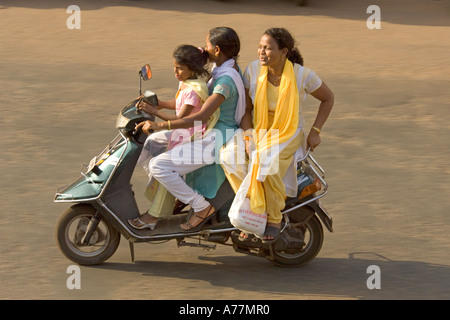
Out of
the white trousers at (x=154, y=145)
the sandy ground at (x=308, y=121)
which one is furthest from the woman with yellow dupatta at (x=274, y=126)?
the sandy ground at (x=308, y=121)

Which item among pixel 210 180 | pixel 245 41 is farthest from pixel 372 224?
pixel 245 41

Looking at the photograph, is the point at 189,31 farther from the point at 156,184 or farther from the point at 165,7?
the point at 156,184

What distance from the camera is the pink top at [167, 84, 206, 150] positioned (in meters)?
6.50

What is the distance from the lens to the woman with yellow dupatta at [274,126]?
21.1ft

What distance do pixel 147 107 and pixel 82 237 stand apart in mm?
1060

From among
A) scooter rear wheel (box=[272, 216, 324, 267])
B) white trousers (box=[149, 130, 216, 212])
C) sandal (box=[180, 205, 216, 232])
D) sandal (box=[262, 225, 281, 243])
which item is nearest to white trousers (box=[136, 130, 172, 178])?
white trousers (box=[149, 130, 216, 212])

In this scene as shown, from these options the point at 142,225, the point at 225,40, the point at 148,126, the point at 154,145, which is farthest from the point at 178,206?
the point at 225,40

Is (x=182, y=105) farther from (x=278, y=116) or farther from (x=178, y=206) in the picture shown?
(x=178, y=206)

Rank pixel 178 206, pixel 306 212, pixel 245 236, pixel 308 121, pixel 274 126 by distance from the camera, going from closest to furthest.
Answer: pixel 274 126 → pixel 245 236 → pixel 306 212 → pixel 178 206 → pixel 308 121

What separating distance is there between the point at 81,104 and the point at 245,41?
12.1ft

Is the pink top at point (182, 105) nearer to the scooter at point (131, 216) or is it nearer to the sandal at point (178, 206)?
the scooter at point (131, 216)

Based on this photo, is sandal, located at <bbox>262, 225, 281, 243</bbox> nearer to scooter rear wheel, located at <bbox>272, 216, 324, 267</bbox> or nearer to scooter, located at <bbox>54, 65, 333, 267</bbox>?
scooter, located at <bbox>54, 65, 333, 267</bbox>

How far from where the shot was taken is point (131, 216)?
6.76 m

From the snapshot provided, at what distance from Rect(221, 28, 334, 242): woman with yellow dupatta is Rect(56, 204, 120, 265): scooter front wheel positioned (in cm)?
95
